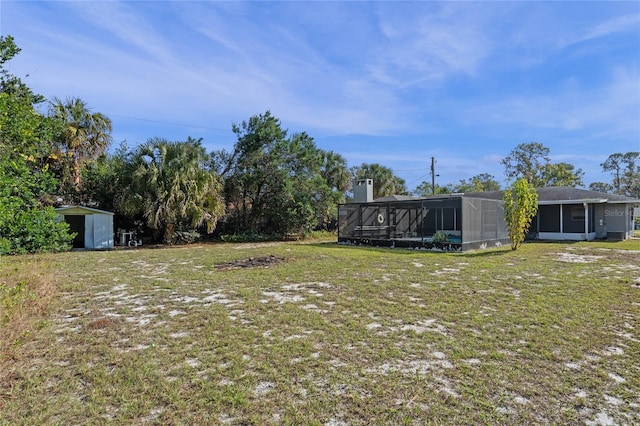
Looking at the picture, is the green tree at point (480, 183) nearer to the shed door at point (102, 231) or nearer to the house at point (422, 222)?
the house at point (422, 222)

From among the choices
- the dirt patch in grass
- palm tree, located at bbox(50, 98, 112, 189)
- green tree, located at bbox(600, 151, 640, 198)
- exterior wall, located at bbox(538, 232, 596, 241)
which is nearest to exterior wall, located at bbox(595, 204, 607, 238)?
exterior wall, located at bbox(538, 232, 596, 241)

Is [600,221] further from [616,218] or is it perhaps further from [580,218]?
[580,218]

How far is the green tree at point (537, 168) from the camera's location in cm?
2961

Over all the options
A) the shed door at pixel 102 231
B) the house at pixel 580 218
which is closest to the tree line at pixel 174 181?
the shed door at pixel 102 231

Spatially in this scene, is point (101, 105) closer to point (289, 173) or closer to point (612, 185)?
point (289, 173)

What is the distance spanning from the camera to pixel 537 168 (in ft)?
104

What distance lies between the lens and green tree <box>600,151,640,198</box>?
36906mm

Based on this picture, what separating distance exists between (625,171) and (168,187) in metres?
48.0

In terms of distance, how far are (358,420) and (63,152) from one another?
1561 cm

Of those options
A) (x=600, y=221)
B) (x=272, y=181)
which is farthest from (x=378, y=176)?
(x=600, y=221)

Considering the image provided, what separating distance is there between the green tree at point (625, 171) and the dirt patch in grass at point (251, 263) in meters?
44.5

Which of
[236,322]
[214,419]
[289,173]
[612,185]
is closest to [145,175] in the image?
[289,173]

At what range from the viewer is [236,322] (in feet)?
12.8

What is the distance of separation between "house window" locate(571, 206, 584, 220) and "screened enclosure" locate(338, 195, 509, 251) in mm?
4728
